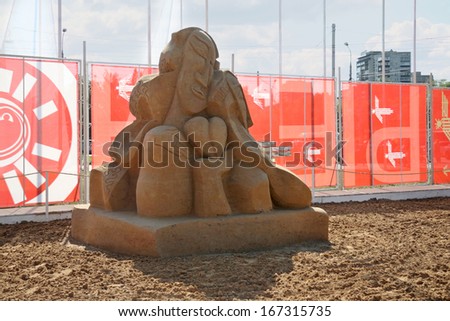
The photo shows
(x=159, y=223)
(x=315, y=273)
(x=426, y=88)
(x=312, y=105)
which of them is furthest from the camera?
(x=426, y=88)

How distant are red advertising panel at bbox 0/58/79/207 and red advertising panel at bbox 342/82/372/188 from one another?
493cm

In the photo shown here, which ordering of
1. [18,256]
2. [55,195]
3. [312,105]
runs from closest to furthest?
[18,256] → [55,195] → [312,105]

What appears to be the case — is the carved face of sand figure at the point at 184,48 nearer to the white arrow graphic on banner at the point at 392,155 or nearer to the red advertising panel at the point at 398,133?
the red advertising panel at the point at 398,133

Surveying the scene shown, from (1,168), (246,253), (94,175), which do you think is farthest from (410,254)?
(1,168)

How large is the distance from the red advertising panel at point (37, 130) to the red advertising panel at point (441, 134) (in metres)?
7.16

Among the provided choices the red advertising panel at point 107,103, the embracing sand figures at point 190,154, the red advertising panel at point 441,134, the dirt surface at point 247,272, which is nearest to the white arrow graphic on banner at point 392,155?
the red advertising panel at point 441,134

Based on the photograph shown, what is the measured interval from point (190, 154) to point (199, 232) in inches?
29.8

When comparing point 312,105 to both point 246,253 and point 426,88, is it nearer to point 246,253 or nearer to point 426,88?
point 426,88

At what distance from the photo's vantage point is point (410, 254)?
4098 mm

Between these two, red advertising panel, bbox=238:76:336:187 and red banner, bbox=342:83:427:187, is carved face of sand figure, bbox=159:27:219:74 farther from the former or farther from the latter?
red banner, bbox=342:83:427:187

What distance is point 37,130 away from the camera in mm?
6891

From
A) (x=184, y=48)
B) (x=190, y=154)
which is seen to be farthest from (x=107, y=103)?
(x=190, y=154)

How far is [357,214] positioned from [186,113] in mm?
3260

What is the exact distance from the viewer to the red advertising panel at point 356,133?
8.99m
